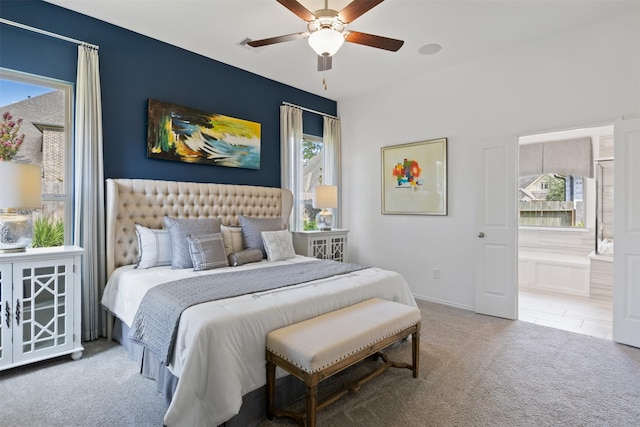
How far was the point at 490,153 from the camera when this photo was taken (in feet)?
12.6

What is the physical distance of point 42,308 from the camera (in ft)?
8.27

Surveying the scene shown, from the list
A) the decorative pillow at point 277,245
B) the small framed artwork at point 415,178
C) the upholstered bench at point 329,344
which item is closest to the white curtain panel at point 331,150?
the small framed artwork at point 415,178

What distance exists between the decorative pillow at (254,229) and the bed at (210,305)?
10 centimetres

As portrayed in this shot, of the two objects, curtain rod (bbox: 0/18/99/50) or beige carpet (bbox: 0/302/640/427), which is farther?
curtain rod (bbox: 0/18/99/50)

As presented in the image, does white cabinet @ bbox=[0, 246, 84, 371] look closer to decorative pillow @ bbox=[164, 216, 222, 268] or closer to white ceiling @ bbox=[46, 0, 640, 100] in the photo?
decorative pillow @ bbox=[164, 216, 222, 268]

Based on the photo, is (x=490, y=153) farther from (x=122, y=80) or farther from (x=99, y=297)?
(x=99, y=297)

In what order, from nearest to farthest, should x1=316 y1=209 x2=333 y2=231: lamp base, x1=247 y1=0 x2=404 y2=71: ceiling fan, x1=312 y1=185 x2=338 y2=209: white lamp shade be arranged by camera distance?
x1=247 y1=0 x2=404 y2=71: ceiling fan, x1=312 y1=185 x2=338 y2=209: white lamp shade, x1=316 y1=209 x2=333 y2=231: lamp base

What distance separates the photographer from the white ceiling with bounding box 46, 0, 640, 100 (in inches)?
113

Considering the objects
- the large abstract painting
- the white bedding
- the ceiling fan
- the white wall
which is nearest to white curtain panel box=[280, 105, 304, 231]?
the large abstract painting

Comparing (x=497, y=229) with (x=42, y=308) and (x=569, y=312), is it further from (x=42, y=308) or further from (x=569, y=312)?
(x=42, y=308)

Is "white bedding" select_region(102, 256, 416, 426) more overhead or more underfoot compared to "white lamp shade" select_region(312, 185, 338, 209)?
more underfoot

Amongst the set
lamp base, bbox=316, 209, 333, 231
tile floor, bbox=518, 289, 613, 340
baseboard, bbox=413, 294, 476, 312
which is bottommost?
tile floor, bbox=518, 289, 613, 340

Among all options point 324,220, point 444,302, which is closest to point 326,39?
point 324,220

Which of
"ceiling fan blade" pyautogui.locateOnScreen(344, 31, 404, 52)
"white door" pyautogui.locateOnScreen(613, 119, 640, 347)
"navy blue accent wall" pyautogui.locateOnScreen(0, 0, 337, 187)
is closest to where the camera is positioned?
"ceiling fan blade" pyautogui.locateOnScreen(344, 31, 404, 52)
